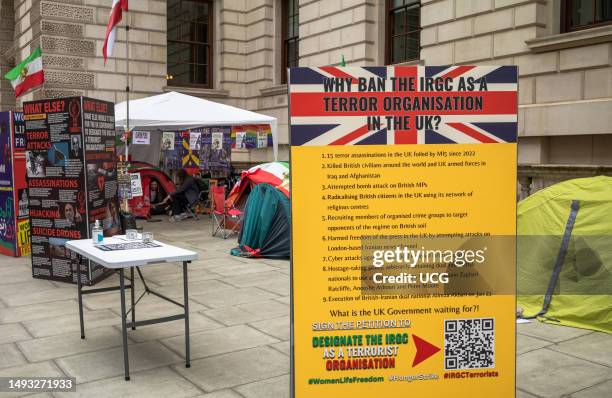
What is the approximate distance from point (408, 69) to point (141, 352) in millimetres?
3650

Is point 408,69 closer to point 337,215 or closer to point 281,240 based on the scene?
point 337,215

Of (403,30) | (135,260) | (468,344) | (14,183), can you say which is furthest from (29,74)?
(468,344)

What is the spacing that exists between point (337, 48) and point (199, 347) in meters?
13.0

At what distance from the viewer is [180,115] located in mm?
13625

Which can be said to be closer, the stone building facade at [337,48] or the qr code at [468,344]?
the qr code at [468,344]

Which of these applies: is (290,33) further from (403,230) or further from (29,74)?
(403,230)

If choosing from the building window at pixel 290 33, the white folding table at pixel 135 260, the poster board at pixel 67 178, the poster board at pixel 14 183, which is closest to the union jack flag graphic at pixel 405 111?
the white folding table at pixel 135 260

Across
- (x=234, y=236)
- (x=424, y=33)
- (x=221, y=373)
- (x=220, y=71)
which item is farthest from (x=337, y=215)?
(x=220, y=71)

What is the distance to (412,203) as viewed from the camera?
346 centimetres

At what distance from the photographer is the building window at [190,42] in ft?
71.0

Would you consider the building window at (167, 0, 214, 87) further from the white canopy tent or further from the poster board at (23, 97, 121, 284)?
the poster board at (23, 97, 121, 284)

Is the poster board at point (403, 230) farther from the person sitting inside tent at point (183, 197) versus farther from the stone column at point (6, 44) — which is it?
the stone column at point (6, 44)

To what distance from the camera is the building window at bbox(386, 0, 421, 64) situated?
51.5 feet

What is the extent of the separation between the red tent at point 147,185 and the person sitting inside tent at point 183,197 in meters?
0.67
